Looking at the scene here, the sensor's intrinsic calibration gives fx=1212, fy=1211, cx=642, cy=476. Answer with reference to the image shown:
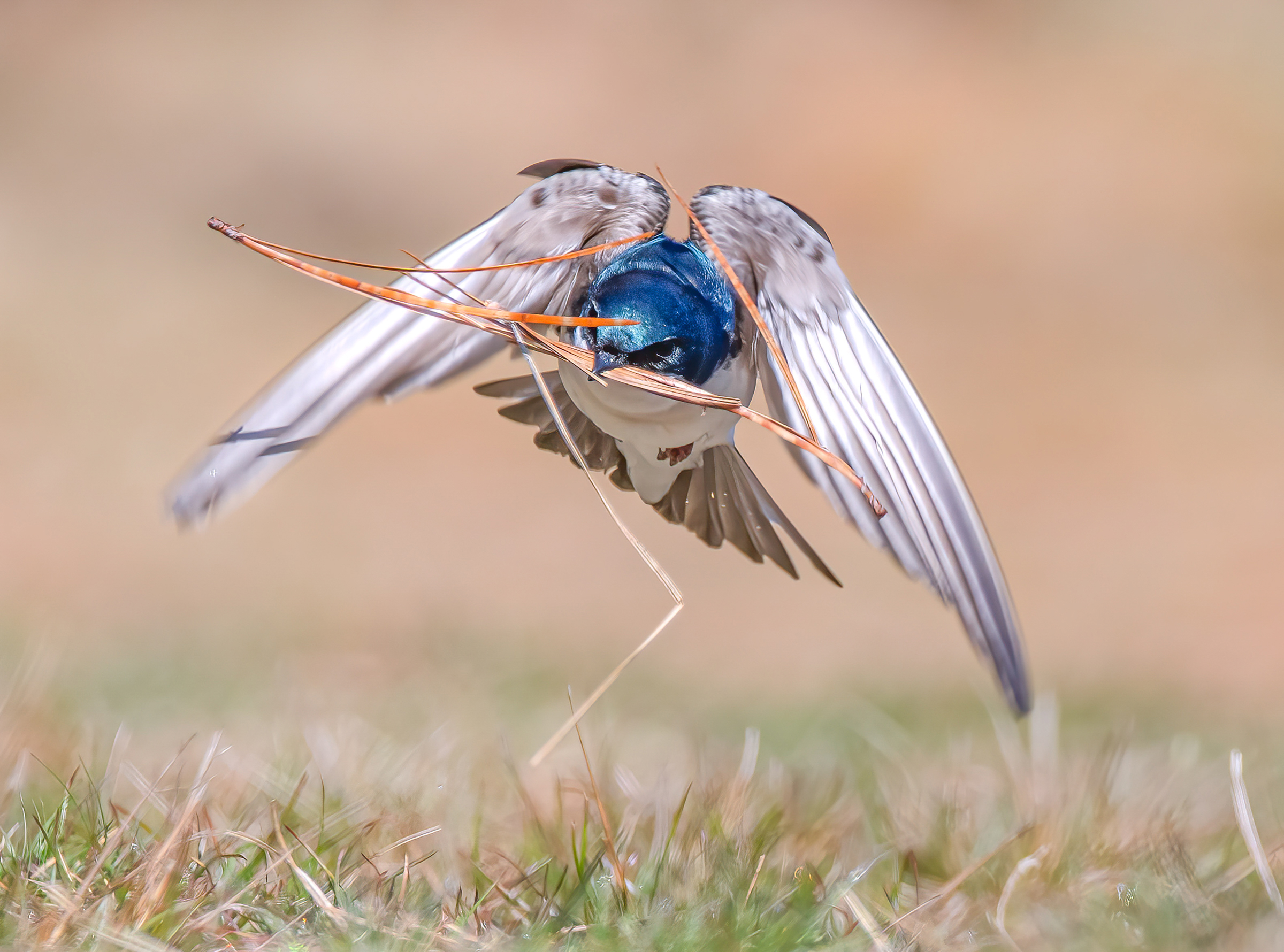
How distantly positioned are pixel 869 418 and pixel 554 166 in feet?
1.82

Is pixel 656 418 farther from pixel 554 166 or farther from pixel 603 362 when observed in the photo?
pixel 554 166

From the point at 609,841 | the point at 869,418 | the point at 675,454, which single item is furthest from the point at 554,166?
the point at 609,841

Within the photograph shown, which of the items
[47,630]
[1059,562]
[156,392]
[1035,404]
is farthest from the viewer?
[1035,404]

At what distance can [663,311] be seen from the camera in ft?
4.92

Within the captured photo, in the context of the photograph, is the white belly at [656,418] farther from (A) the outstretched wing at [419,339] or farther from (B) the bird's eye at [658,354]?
(A) the outstretched wing at [419,339]

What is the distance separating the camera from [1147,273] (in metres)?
11.2

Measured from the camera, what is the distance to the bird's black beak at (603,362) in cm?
144

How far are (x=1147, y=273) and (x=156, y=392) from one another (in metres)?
8.66

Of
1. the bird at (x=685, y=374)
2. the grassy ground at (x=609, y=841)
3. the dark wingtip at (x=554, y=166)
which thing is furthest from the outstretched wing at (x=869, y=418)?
the grassy ground at (x=609, y=841)

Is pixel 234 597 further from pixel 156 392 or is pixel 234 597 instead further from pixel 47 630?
pixel 156 392

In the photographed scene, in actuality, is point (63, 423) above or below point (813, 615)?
above

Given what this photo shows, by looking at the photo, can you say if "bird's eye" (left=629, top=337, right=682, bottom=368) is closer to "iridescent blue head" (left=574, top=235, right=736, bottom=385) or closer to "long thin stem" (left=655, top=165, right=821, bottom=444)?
"iridescent blue head" (left=574, top=235, right=736, bottom=385)

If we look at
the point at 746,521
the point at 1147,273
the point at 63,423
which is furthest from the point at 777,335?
the point at 1147,273

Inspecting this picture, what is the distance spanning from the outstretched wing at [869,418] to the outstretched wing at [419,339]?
0.19 m
